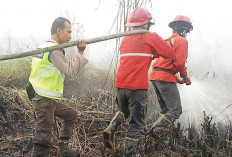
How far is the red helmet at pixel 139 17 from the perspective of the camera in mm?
3416

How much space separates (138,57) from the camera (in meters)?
3.30

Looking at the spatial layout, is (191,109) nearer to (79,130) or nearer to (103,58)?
(79,130)

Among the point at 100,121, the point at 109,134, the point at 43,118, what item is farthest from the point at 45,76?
the point at 100,121

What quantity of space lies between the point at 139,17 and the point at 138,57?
565 millimetres

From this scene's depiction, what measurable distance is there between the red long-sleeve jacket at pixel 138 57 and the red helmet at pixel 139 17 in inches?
8.4

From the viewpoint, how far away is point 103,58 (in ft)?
33.8

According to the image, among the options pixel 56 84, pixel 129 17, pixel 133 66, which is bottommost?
pixel 56 84

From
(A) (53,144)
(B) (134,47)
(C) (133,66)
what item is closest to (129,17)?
(B) (134,47)

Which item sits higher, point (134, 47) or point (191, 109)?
point (134, 47)

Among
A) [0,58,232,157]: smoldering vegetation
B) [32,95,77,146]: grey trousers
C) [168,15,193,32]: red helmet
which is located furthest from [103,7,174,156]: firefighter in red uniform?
[168,15,193,32]: red helmet

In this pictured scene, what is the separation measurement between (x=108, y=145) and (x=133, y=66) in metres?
1.09

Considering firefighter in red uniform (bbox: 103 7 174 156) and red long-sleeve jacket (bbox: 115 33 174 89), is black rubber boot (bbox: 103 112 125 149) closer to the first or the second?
firefighter in red uniform (bbox: 103 7 174 156)

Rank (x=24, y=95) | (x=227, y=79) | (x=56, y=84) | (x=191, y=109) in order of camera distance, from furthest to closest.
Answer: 1. (x=227, y=79)
2. (x=191, y=109)
3. (x=24, y=95)
4. (x=56, y=84)

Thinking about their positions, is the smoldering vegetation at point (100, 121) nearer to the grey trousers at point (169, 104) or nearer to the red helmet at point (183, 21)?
the grey trousers at point (169, 104)
